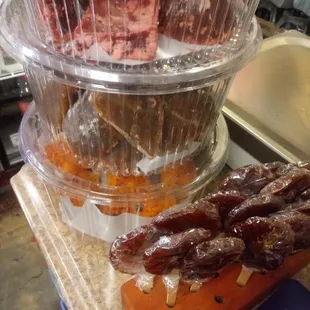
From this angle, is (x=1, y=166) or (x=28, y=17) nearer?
(x=28, y=17)

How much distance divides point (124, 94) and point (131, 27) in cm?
9

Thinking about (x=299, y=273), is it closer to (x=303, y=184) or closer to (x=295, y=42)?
(x=303, y=184)

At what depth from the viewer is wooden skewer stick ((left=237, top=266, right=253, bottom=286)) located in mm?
530

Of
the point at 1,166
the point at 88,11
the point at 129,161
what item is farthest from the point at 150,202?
the point at 1,166

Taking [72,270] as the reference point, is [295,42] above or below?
above

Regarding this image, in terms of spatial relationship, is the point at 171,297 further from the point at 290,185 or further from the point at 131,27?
the point at 131,27

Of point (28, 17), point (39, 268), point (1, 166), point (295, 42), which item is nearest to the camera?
point (28, 17)

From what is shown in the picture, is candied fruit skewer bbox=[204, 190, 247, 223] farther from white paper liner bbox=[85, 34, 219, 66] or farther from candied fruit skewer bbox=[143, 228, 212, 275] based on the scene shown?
white paper liner bbox=[85, 34, 219, 66]

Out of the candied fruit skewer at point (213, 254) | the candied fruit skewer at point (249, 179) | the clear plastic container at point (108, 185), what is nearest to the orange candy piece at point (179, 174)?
the clear plastic container at point (108, 185)

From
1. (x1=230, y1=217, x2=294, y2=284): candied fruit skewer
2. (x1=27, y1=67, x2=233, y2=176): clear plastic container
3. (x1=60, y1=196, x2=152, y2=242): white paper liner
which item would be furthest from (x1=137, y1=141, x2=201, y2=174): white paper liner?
(x1=230, y1=217, x2=294, y2=284): candied fruit skewer

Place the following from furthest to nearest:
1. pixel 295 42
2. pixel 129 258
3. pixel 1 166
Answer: pixel 1 166, pixel 295 42, pixel 129 258

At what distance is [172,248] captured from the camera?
42 centimetres

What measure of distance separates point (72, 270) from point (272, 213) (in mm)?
379

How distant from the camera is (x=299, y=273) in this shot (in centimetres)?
66
